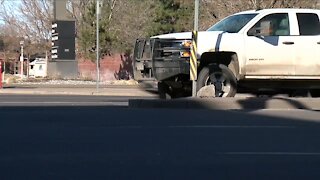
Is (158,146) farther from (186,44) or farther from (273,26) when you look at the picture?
(273,26)

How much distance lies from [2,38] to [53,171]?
59.2 metres

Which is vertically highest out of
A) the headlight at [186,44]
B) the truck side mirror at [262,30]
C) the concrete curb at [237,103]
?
the truck side mirror at [262,30]

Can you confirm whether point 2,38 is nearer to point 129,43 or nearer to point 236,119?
point 129,43

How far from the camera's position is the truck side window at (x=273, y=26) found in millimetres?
13281

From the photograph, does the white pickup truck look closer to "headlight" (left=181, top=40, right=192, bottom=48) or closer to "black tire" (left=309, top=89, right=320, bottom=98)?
"headlight" (left=181, top=40, right=192, bottom=48)

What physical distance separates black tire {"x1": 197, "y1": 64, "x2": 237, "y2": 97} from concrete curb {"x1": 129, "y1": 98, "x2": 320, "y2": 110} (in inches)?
14.5

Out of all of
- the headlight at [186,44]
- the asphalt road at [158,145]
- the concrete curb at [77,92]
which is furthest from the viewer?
the concrete curb at [77,92]

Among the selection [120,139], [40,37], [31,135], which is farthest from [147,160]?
[40,37]

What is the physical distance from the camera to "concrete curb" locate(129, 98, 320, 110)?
13094mm

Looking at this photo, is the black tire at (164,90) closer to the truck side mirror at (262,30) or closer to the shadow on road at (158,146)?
the truck side mirror at (262,30)

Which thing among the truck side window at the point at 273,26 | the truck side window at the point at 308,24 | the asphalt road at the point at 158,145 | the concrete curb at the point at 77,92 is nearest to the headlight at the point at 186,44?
the truck side window at the point at 273,26

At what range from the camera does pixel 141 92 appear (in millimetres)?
22281

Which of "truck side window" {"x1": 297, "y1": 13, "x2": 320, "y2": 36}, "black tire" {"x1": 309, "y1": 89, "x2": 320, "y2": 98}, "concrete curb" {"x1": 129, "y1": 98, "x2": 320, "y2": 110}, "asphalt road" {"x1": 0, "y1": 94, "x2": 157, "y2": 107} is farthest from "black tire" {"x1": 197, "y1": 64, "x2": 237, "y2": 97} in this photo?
"asphalt road" {"x1": 0, "y1": 94, "x2": 157, "y2": 107}

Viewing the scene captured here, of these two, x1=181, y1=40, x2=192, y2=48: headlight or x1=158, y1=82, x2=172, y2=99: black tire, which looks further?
x1=158, y1=82, x2=172, y2=99: black tire
